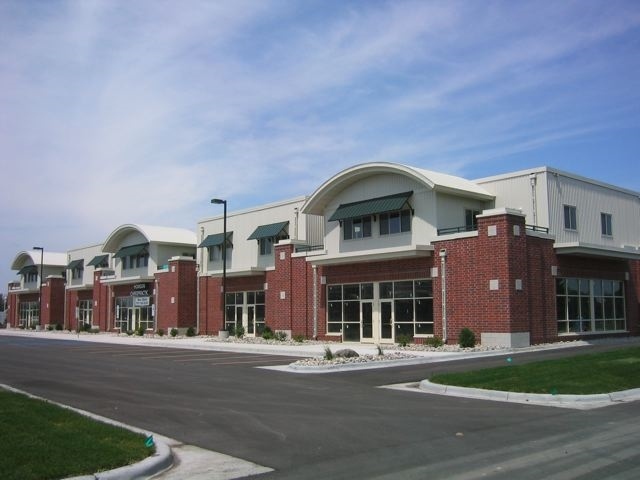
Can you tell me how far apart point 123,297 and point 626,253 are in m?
39.0

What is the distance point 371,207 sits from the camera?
3047 centimetres

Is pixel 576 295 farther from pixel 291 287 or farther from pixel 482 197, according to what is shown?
pixel 291 287

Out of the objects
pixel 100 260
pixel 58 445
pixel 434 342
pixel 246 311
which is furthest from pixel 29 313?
pixel 58 445

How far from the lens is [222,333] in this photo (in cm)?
3816

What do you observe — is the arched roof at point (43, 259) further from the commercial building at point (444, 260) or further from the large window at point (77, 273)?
the commercial building at point (444, 260)

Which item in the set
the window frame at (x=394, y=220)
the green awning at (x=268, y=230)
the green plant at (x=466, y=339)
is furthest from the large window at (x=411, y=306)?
the green awning at (x=268, y=230)

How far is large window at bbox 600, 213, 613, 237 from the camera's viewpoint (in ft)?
107

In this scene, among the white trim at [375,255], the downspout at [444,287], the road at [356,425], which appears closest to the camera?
the road at [356,425]

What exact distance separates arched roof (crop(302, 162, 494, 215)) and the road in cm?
1286

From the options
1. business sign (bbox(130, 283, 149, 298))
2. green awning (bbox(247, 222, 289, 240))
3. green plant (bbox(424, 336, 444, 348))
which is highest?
green awning (bbox(247, 222, 289, 240))

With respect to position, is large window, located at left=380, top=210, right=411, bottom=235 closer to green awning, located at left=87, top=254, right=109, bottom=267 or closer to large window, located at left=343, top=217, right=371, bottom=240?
large window, located at left=343, top=217, right=371, bottom=240

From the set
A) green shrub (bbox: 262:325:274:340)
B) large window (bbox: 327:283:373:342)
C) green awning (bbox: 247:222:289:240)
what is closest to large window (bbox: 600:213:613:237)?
large window (bbox: 327:283:373:342)

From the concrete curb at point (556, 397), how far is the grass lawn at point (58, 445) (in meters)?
7.18

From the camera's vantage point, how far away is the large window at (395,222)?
29562mm
